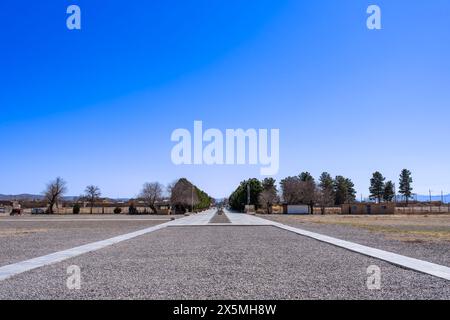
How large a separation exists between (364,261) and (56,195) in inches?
3512

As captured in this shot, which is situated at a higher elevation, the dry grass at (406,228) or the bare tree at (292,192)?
the bare tree at (292,192)

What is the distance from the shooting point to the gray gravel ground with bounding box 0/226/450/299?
7.80m

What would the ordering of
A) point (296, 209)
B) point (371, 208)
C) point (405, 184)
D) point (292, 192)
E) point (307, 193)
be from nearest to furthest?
point (371, 208) < point (296, 209) < point (307, 193) < point (292, 192) < point (405, 184)

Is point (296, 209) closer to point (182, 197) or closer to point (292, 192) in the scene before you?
point (182, 197)

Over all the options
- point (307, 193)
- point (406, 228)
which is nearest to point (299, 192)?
point (307, 193)

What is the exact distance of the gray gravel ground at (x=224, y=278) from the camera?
25.6ft

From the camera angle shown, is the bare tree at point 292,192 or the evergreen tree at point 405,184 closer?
the bare tree at point 292,192

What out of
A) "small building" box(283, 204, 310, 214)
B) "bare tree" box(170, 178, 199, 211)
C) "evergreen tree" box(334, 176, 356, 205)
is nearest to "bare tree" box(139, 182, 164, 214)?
"bare tree" box(170, 178, 199, 211)

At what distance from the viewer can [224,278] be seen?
31.1 ft

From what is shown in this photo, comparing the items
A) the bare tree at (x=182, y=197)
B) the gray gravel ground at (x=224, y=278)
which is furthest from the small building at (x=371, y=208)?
the gray gravel ground at (x=224, y=278)

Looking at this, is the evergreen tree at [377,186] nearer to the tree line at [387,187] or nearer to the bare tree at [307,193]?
the tree line at [387,187]

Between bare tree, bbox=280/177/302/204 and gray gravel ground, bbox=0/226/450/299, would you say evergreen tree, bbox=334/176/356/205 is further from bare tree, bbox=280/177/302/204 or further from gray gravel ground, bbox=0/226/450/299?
gray gravel ground, bbox=0/226/450/299
